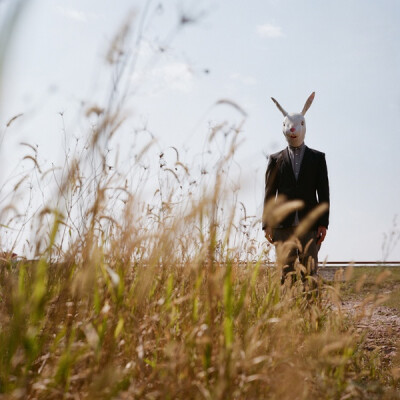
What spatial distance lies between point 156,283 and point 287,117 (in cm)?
275

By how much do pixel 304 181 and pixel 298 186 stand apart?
0.23ft

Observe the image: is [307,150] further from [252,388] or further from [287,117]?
[252,388]

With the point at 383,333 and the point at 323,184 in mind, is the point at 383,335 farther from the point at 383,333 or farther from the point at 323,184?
the point at 323,184

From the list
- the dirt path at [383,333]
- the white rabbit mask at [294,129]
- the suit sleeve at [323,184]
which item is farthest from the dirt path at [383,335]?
the white rabbit mask at [294,129]

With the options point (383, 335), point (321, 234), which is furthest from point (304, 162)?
point (383, 335)

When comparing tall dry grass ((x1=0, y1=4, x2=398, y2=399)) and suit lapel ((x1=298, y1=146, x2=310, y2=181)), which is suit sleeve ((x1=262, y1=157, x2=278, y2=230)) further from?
tall dry grass ((x1=0, y1=4, x2=398, y2=399))

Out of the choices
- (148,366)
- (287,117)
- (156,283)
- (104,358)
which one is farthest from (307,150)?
(104,358)

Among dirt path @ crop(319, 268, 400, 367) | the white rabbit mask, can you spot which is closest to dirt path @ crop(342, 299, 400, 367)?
dirt path @ crop(319, 268, 400, 367)

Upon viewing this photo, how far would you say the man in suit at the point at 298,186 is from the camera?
13.7 ft

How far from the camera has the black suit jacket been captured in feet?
14.0

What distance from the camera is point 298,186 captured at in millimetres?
4293

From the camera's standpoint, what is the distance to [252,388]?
5.69 feet

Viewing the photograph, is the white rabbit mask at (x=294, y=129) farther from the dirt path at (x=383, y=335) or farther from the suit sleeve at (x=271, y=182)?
the dirt path at (x=383, y=335)

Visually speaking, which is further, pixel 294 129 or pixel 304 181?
pixel 294 129
